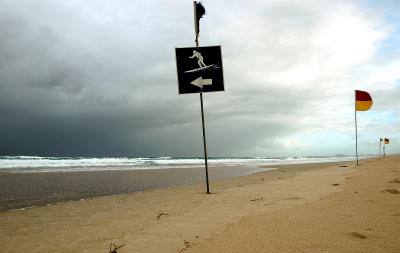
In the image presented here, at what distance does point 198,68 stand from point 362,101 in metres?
14.2

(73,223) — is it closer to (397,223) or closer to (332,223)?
(332,223)

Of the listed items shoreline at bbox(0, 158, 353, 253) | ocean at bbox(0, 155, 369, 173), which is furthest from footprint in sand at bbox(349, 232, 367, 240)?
ocean at bbox(0, 155, 369, 173)

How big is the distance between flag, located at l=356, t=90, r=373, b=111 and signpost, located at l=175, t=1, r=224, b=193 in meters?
13.6

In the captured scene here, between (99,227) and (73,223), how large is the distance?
689 mm

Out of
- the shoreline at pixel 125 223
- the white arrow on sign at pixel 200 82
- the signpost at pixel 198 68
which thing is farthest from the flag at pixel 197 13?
the shoreline at pixel 125 223

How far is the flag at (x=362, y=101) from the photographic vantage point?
18844 millimetres

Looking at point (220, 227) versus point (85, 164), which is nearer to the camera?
point (220, 227)

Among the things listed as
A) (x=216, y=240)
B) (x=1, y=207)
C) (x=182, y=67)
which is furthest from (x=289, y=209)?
(x=1, y=207)

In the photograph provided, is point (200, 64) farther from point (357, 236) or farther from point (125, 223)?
point (357, 236)

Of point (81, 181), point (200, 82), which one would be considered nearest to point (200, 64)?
point (200, 82)

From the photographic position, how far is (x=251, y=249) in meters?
2.92

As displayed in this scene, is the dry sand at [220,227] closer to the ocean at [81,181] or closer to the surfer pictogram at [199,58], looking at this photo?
the ocean at [81,181]

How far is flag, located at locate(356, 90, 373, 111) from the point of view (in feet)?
61.8

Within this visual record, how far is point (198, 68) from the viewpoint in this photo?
8555 millimetres
